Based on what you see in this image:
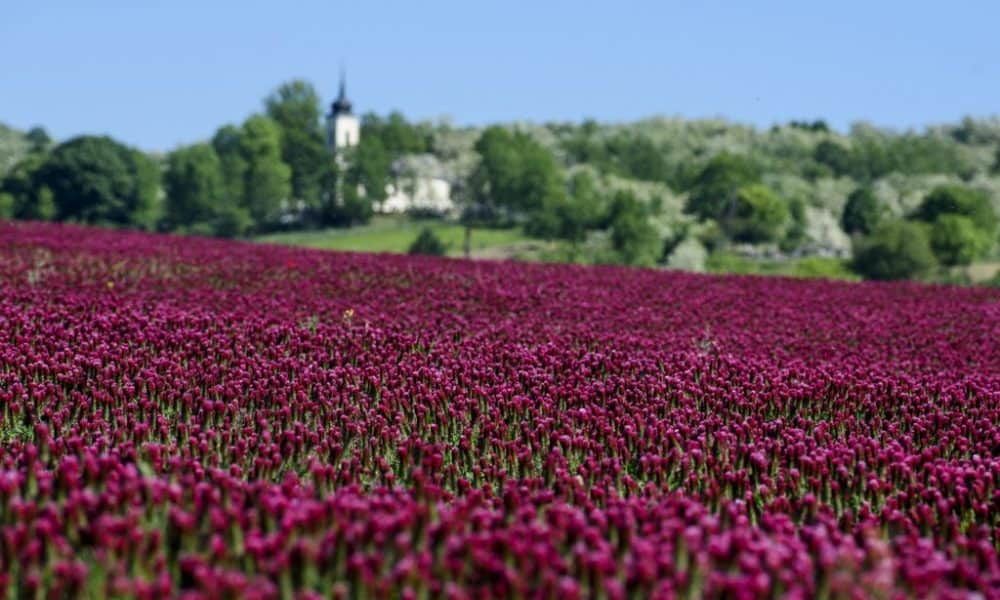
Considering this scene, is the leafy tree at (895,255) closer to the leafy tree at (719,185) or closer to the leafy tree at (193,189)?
the leafy tree at (719,185)

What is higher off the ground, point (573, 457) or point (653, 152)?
point (653, 152)

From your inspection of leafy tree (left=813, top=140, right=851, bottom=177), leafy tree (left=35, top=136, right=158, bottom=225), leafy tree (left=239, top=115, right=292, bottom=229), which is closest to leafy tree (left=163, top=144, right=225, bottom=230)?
leafy tree (left=35, top=136, right=158, bottom=225)

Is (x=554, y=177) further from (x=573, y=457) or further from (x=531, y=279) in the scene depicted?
(x=573, y=457)

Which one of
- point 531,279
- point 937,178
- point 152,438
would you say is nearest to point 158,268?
point 531,279

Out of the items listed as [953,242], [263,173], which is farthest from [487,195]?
[953,242]

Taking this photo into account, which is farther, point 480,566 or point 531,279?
→ point 531,279

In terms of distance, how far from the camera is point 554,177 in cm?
12888

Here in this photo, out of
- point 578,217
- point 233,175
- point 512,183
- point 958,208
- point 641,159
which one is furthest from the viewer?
point 641,159

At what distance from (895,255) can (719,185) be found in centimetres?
5487

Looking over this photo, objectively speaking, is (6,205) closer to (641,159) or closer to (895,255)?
(641,159)

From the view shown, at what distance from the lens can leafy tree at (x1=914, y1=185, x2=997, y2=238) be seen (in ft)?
370

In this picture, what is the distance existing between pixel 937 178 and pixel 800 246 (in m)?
41.0

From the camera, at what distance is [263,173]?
13025 cm

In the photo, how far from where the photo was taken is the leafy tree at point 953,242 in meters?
101
